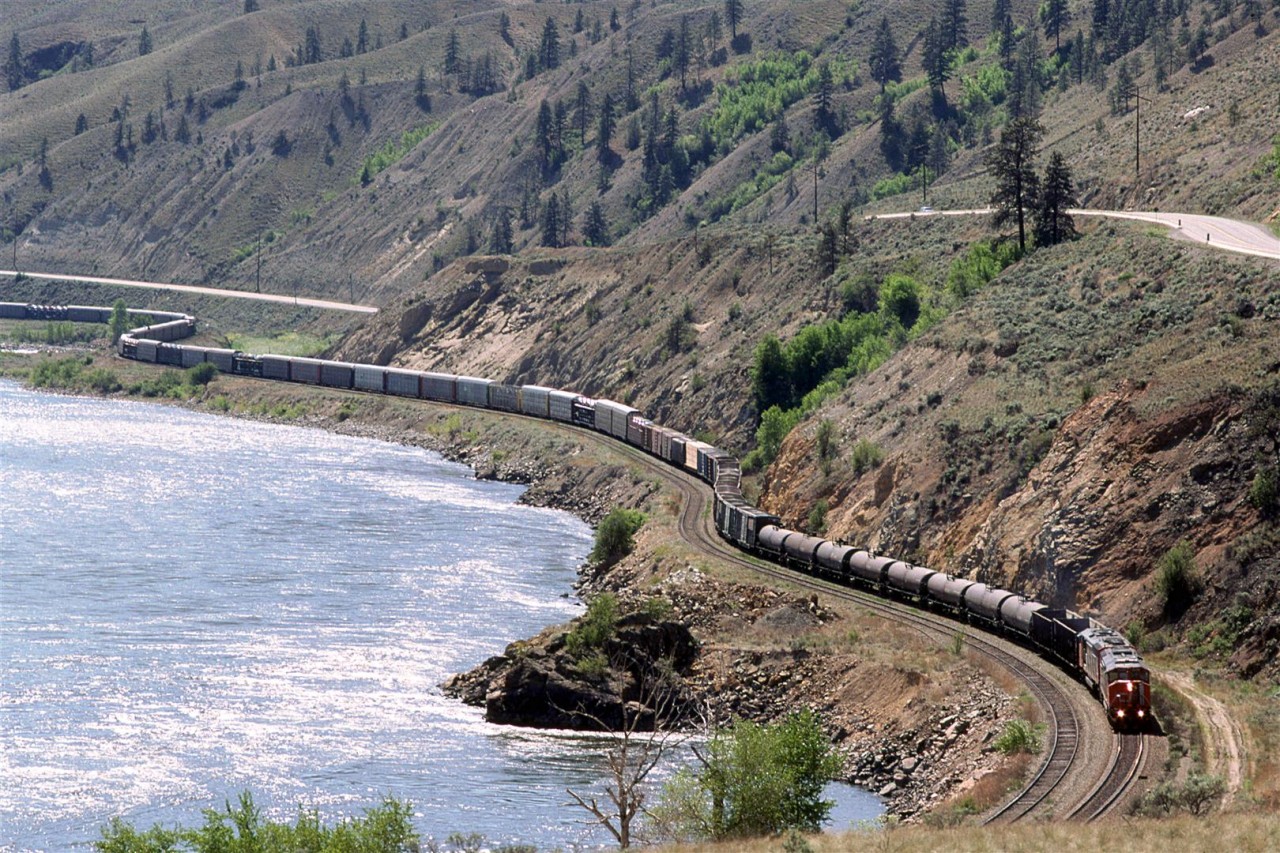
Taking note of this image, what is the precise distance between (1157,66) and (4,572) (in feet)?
344

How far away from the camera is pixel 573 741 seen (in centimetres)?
5656

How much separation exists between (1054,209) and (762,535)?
1330 inches

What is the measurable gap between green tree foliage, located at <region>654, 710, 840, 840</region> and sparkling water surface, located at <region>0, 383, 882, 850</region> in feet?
16.2

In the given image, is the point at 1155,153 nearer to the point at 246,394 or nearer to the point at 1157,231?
the point at 1157,231

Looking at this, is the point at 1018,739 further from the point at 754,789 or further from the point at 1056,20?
the point at 1056,20

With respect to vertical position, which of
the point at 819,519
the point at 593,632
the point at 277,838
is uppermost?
the point at 819,519

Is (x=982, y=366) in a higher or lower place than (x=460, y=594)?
higher

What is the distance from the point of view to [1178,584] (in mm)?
57156

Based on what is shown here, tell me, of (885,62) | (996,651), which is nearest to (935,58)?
(885,62)

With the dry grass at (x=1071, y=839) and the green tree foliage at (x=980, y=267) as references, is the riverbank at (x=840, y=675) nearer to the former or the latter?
the dry grass at (x=1071, y=839)

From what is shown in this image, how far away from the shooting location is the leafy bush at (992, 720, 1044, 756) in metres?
47.0

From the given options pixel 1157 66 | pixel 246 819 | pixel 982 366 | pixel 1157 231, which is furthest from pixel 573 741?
pixel 1157 66

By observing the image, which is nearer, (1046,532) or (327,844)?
(327,844)

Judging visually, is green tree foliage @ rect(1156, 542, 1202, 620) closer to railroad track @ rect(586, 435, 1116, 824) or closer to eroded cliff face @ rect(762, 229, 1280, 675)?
eroded cliff face @ rect(762, 229, 1280, 675)
